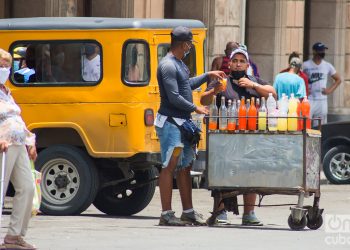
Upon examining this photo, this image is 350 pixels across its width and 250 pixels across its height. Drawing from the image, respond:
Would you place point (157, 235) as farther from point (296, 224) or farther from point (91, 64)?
point (91, 64)

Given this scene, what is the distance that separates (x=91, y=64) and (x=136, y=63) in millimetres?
485

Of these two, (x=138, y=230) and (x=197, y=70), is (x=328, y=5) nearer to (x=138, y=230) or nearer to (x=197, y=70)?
(x=197, y=70)

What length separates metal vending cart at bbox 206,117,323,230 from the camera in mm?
15781

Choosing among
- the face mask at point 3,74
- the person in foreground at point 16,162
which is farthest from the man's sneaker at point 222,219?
the face mask at point 3,74

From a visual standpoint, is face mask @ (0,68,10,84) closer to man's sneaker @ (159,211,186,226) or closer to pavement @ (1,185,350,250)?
pavement @ (1,185,350,250)

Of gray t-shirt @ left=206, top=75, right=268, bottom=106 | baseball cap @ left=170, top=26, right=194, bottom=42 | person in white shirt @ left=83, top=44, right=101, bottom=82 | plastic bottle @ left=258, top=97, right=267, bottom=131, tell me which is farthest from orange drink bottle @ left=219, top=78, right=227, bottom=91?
person in white shirt @ left=83, top=44, right=101, bottom=82

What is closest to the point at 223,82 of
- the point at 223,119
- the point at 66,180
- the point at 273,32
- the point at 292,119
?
the point at 223,119

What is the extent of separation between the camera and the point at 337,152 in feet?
82.2

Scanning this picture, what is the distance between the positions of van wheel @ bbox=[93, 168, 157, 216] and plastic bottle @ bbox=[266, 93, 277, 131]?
249 cm

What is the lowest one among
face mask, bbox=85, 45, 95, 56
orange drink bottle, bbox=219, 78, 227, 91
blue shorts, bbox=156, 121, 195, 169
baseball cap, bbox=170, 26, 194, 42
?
blue shorts, bbox=156, 121, 195, 169

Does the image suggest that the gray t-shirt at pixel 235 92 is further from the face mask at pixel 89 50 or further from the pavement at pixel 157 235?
the face mask at pixel 89 50

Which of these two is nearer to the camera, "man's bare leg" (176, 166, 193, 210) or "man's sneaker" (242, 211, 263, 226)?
"man's bare leg" (176, 166, 193, 210)

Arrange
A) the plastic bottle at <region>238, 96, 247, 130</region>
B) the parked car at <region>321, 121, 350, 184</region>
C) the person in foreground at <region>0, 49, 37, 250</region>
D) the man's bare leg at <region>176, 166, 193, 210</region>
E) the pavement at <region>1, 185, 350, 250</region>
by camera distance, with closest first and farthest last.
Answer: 1. the person in foreground at <region>0, 49, 37, 250</region>
2. the pavement at <region>1, 185, 350, 250</region>
3. the plastic bottle at <region>238, 96, 247, 130</region>
4. the man's bare leg at <region>176, 166, 193, 210</region>
5. the parked car at <region>321, 121, 350, 184</region>

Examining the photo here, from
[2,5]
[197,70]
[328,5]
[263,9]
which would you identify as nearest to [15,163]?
[197,70]
